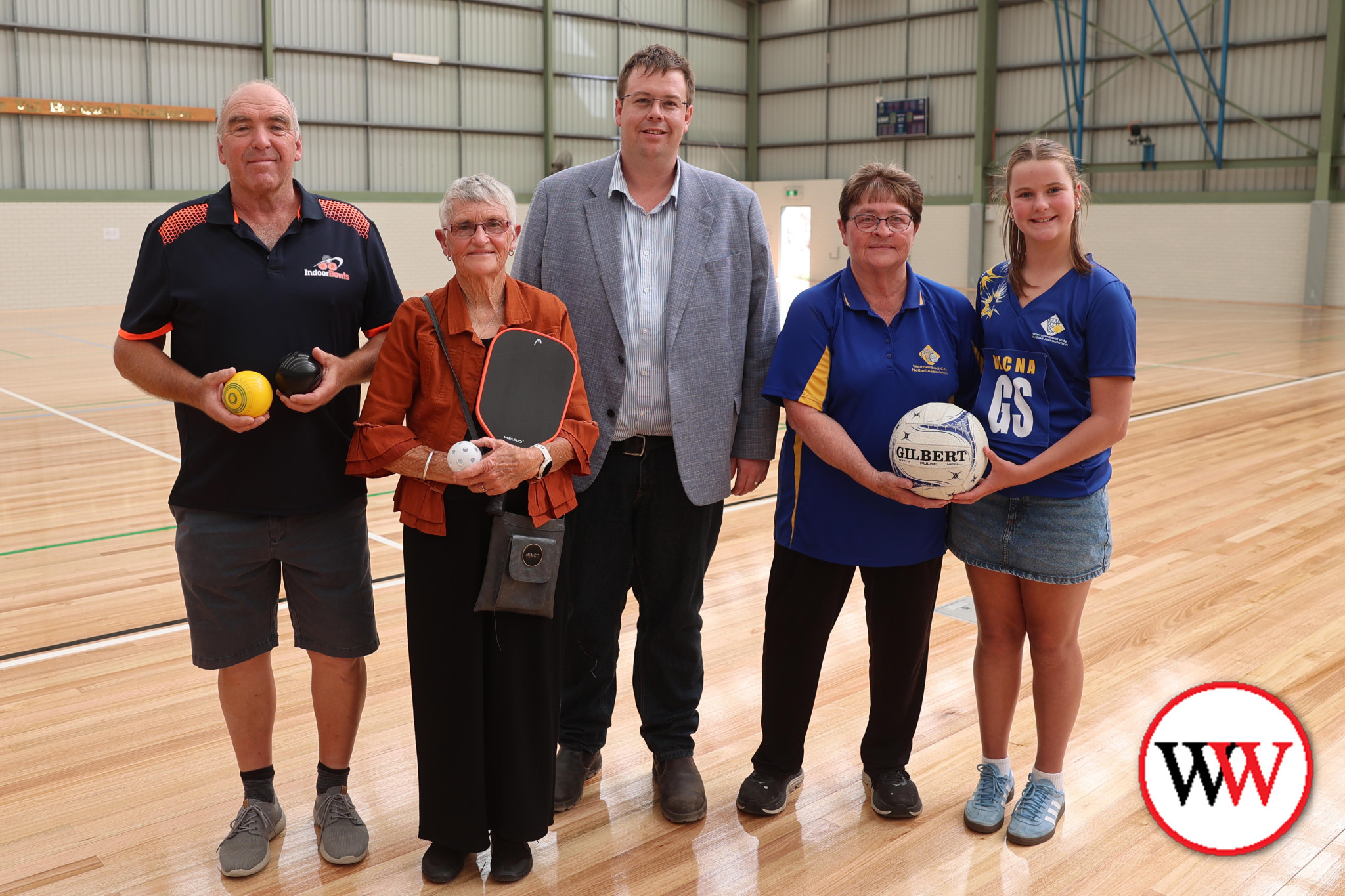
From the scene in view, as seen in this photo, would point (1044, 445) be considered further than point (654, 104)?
No

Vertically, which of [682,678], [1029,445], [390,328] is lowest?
[682,678]

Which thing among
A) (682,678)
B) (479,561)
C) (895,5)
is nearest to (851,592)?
(682,678)

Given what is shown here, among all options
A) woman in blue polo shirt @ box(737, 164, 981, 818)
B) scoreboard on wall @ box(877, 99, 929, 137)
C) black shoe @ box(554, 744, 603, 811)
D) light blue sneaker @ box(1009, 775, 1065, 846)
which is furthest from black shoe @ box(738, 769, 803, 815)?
scoreboard on wall @ box(877, 99, 929, 137)

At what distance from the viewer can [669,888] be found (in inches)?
88.4

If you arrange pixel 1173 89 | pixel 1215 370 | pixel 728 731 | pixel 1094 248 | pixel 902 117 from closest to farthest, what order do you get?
pixel 728 731 < pixel 1215 370 < pixel 1173 89 < pixel 1094 248 < pixel 902 117

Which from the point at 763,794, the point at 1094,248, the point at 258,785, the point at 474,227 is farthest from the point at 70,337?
the point at 1094,248

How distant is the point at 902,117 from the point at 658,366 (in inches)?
813

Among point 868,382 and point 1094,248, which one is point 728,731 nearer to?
point 868,382

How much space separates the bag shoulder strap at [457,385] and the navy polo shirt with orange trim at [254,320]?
0.84 ft

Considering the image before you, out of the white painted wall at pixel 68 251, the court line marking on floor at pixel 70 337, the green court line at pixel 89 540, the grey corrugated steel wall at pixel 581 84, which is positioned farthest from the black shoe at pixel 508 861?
the grey corrugated steel wall at pixel 581 84

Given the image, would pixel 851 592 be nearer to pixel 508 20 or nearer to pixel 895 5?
pixel 508 20

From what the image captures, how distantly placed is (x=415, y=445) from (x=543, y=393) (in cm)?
27

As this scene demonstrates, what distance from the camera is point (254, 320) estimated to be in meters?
2.16

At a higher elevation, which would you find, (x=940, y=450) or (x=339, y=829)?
(x=940, y=450)
